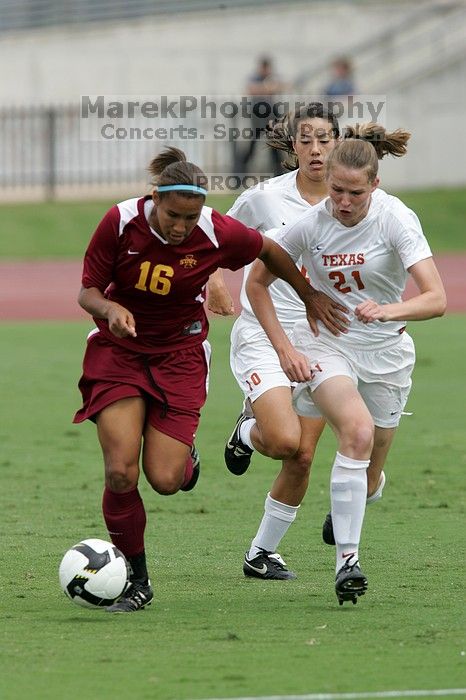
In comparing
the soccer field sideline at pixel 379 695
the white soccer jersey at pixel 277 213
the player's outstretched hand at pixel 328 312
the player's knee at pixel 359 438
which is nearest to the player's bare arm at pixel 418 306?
the player's outstretched hand at pixel 328 312

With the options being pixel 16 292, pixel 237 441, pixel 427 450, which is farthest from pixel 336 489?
pixel 16 292

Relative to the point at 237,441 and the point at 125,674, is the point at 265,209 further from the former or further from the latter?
the point at 125,674

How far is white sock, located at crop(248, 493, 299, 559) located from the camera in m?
6.97

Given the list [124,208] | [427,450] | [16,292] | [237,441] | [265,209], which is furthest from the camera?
[16,292]

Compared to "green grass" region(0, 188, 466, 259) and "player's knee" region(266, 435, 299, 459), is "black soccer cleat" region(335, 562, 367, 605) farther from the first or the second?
"green grass" region(0, 188, 466, 259)

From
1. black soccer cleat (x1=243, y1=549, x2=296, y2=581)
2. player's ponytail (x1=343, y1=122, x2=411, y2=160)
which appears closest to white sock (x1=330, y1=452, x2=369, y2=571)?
black soccer cleat (x1=243, y1=549, x2=296, y2=581)

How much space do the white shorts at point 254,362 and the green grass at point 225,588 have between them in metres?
0.91

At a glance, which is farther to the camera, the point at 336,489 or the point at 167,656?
the point at 336,489

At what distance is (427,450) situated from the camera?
34.8 feet

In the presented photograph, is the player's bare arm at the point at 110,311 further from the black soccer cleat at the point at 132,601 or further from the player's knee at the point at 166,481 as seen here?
the black soccer cleat at the point at 132,601

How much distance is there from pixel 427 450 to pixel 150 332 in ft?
15.5

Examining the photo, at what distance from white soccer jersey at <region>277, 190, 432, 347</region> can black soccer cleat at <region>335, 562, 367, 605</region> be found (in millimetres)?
1164

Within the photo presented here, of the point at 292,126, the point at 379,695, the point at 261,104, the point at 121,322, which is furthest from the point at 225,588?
the point at 261,104

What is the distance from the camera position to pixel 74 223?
26.8 m
